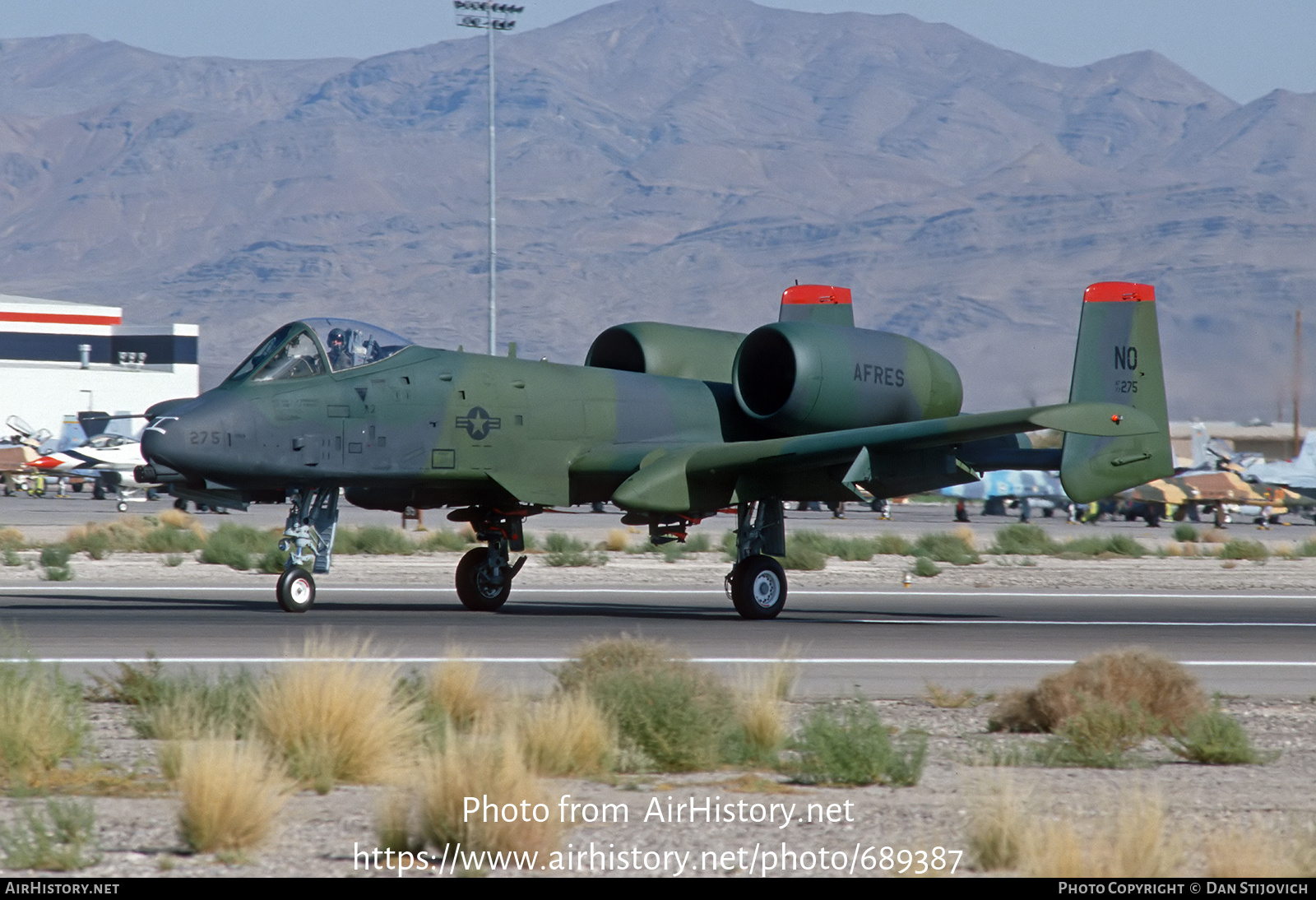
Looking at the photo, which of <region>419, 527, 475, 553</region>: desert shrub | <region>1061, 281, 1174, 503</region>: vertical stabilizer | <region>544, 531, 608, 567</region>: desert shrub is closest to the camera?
<region>1061, 281, 1174, 503</region>: vertical stabilizer

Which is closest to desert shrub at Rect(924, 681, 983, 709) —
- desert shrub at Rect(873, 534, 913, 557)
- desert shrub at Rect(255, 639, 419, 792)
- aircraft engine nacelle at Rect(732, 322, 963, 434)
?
desert shrub at Rect(255, 639, 419, 792)

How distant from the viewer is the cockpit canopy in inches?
714

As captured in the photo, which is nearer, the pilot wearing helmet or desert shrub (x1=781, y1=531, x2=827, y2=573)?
the pilot wearing helmet

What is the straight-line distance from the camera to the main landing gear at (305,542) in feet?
60.2

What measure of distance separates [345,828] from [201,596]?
15.5 metres

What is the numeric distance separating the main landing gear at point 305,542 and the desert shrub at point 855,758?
388 inches

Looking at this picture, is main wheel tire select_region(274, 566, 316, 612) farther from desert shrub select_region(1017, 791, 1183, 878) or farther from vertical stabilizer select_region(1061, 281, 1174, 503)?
desert shrub select_region(1017, 791, 1183, 878)

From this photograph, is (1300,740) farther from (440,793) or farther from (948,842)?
(440,793)

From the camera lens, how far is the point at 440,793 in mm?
7434

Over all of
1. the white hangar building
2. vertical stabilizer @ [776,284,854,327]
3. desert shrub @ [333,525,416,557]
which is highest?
the white hangar building

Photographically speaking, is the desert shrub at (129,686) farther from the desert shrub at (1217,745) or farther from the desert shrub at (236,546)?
the desert shrub at (236,546)

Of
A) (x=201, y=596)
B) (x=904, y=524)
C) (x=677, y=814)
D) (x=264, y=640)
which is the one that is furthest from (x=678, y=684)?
(x=904, y=524)

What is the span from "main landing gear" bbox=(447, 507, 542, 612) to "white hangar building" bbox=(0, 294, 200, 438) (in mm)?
→ 65013

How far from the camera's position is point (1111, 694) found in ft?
37.7
